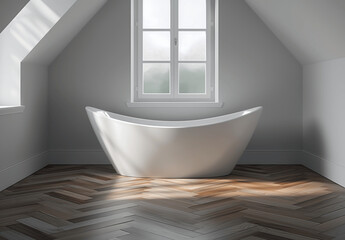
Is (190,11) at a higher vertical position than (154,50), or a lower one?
higher

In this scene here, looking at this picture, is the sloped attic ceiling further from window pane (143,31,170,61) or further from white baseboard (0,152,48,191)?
white baseboard (0,152,48,191)

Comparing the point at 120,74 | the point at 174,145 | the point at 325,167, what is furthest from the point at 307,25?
the point at 120,74

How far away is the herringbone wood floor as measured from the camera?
2.65m

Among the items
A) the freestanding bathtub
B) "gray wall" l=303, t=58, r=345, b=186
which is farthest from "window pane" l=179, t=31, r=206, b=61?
the freestanding bathtub

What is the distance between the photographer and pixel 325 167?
4445 mm

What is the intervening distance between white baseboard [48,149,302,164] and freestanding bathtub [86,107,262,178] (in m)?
0.77

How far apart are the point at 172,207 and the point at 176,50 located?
254 cm

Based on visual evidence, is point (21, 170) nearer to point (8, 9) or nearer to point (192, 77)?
point (8, 9)

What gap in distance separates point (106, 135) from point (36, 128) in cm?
87

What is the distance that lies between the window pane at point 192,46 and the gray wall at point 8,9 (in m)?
1.91

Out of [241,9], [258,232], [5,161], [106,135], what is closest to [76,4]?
[106,135]

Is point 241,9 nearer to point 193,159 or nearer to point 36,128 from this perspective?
point 193,159

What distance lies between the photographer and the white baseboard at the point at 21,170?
152 inches

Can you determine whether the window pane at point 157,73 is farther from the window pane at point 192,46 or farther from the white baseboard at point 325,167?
the white baseboard at point 325,167
